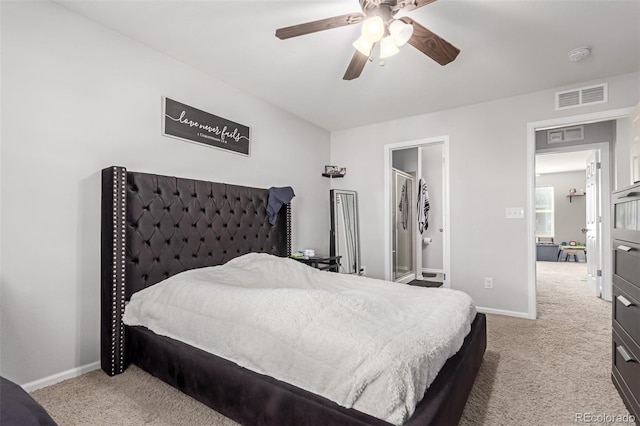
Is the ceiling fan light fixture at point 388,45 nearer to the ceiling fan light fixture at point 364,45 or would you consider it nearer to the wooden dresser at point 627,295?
the ceiling fan light fixture at point 364,45

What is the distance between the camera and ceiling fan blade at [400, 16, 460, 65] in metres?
1.80

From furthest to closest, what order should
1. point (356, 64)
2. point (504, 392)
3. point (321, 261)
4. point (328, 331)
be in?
point (321, 261), point (356, 64), point (504, 392), point (328, 331)

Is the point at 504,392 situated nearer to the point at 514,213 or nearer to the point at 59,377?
the point at 514,213

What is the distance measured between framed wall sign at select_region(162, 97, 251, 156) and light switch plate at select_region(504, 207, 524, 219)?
9.64ft

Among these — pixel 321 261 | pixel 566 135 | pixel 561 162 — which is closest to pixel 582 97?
pixel 566 135

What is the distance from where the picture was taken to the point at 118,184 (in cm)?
208

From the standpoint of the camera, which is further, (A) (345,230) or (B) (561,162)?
(B) (561,162)

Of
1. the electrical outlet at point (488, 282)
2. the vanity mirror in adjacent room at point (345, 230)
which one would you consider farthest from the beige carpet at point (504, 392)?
the vanity mirror in adjacent room at point (345, 230)

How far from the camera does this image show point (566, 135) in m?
4.31

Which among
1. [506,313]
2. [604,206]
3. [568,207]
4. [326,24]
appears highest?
[326,24]

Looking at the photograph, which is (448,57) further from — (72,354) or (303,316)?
(72,354)

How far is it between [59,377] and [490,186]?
13.7 feet

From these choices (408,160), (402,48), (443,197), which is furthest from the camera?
(408,160)

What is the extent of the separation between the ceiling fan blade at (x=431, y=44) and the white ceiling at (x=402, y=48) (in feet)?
0.91
